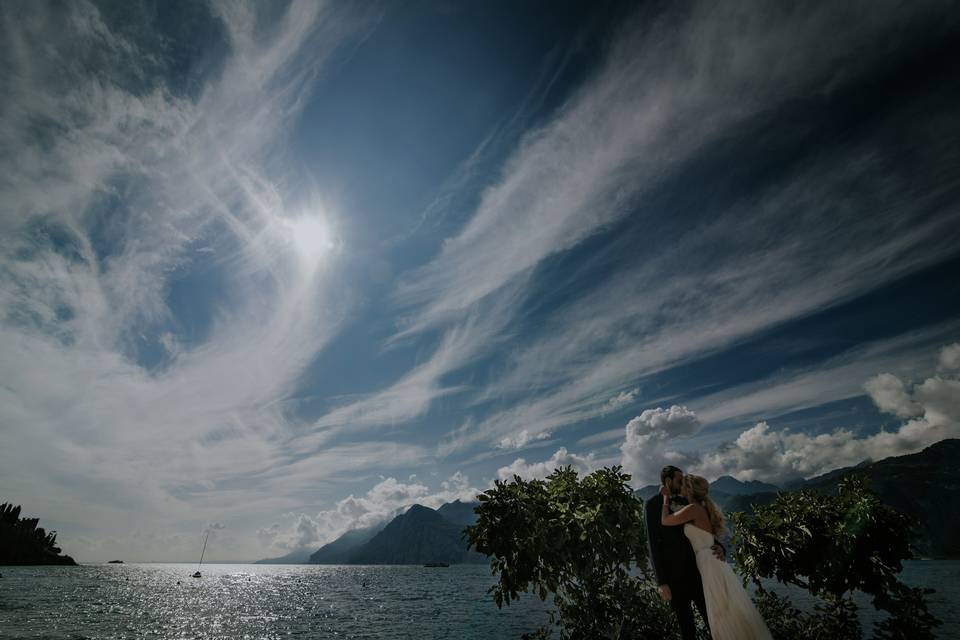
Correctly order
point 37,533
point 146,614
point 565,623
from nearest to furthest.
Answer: point 565,623
point 146,614
point 37,533

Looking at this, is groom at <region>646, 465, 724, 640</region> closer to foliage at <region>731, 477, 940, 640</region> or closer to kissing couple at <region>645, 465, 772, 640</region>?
kissing couple at <region>645, 465, 772, 640</region>

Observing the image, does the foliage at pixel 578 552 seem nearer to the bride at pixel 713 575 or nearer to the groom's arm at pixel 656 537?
the groom's arm at pixel 656 537

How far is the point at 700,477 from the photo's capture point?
6504 mm

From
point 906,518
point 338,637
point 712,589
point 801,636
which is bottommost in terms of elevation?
point 338,637

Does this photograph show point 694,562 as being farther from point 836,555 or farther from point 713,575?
point 836,555

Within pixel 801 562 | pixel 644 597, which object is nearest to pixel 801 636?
pixel 801 562

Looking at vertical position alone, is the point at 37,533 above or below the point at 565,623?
above

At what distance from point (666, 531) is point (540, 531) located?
14.2ft

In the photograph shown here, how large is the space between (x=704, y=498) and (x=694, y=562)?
106 centimetres

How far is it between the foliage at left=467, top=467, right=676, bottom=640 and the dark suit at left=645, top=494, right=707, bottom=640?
354 centimetres

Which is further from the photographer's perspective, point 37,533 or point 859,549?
point 37,533

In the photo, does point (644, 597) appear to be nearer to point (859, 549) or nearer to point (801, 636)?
point (801, 636)

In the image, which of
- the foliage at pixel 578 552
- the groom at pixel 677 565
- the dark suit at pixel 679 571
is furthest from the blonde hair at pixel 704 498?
the foliage at pixel 578 552

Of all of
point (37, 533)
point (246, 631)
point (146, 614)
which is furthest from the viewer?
point (37, 533)
